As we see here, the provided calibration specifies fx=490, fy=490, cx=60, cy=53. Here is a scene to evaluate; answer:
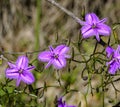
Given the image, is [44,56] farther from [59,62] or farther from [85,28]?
[85,28]

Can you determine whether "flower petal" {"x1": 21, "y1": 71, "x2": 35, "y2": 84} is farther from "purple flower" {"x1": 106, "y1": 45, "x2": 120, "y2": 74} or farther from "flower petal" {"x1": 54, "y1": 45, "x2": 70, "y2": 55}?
"purple flower" {"x1": 106, "y1": 45, "x2": 120, "y2": 74}

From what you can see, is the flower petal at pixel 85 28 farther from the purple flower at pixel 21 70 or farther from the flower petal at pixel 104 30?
the purple flower at pixel 21 70

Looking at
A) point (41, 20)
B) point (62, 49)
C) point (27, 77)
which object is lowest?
point (27, 77)

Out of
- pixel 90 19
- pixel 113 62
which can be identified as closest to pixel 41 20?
pixel 90 19

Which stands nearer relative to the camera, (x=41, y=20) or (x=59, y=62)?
(x=59, y=62)

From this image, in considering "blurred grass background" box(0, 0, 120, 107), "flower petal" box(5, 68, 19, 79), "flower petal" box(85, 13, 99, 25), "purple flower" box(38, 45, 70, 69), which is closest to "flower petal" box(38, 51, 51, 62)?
"purple flower" box(38, 45, 70, 69)

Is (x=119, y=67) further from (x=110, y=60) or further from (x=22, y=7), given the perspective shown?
(x=22, y=7)

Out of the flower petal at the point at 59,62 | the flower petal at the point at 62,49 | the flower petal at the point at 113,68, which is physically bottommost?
the flower petal at the point at 113,68

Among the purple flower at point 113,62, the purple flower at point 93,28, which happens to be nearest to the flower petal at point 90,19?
the purple flower at point 93,28
